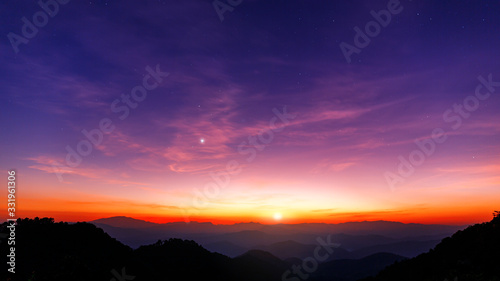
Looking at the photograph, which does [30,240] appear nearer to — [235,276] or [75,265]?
[75,265]

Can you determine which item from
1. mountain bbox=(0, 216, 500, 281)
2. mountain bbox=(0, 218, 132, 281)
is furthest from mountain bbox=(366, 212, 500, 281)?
mountain bbox=(0, 218, 132, 281)

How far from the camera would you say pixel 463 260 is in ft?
117

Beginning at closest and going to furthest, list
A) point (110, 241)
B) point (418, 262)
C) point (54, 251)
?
point (418, 262)
point (54, 251)
point (110, 241)

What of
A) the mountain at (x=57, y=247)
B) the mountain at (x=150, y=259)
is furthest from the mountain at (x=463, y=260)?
the mountain at (x=57, y=247)

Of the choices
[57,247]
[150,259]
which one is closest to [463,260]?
[57,247]

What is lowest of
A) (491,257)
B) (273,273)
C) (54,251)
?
(273,273)

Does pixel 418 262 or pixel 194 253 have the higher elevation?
pixel 418 262

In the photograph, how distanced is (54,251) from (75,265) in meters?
43.6

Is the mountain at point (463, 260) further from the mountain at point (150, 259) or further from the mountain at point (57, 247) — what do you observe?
the mountain at point (57, 247)

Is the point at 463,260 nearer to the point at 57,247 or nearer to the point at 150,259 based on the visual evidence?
the point at 57,247

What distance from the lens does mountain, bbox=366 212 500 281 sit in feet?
96.6

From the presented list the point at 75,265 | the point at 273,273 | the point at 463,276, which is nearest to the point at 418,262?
the point at 463,276

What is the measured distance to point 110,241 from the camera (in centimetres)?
8431

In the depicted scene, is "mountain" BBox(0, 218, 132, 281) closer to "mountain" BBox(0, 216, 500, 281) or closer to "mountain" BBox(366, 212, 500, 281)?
"mountain" BBox(0, 216, 500, 281)
